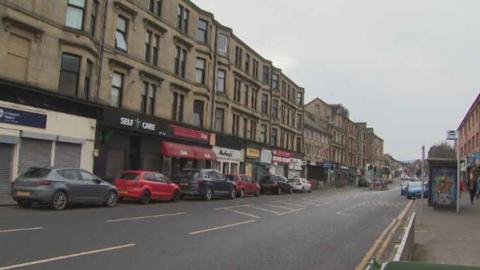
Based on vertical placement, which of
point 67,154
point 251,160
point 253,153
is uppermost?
point 253,153

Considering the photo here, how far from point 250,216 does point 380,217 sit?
5.86 meters

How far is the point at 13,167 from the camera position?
22844 millimetres

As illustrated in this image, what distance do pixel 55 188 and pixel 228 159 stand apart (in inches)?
1110

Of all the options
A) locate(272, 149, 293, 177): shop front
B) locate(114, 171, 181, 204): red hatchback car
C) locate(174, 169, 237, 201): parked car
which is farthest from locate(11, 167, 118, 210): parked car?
locate(272, 149, 293, 177): shop front

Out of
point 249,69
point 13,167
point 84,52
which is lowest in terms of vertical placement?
point 13,167

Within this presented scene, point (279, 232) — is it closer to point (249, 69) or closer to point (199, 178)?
point (199, 178)

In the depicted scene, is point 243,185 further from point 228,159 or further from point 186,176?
point 228,159

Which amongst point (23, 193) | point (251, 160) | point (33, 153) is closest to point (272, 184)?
point (251, 160)

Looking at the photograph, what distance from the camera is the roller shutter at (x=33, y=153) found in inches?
917

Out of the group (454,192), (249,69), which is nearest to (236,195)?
(454,192)

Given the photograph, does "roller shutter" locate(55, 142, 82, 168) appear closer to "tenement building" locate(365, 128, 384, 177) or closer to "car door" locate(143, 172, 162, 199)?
"car door" locate(143, 172, 162, 199)

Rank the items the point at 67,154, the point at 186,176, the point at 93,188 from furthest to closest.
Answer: the point at 186,176
the point at 67,154
the point at 93,188

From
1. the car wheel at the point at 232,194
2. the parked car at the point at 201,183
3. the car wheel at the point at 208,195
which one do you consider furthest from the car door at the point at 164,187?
the car wheel at the point at 232,194

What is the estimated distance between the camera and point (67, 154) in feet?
84.9
